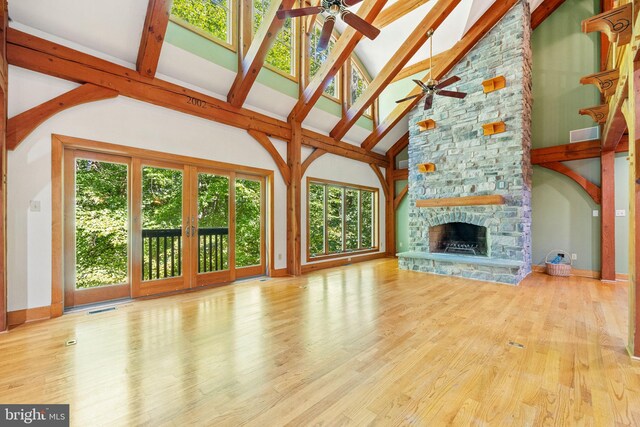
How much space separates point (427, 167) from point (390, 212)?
8.03 ft

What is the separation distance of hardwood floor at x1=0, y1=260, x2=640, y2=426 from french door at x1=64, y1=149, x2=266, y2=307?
1.57ft

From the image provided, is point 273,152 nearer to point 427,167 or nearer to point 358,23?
point 358,23

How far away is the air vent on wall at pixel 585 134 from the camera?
5.61 m

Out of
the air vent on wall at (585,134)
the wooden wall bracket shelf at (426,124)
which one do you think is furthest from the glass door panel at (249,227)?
the air vent on wall at (585,134)

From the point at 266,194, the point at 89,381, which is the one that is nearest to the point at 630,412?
the point at 89,381

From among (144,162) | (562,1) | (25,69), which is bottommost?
(144,162)

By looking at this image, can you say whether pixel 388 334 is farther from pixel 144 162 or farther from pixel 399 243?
pixel 399 243

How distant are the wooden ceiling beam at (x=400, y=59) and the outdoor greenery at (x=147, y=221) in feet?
9.58

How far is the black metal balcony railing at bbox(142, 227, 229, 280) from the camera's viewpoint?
4266mm

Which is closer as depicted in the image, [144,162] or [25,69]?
[25,69]

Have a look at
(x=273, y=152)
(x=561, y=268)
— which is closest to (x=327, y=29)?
(x=273, y=152)

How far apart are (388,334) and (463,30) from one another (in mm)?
6349

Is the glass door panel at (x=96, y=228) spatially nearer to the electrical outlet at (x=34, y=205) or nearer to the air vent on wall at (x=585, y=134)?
the electrical outlet at (x=34, y=205)

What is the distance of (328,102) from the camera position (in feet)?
21.4
